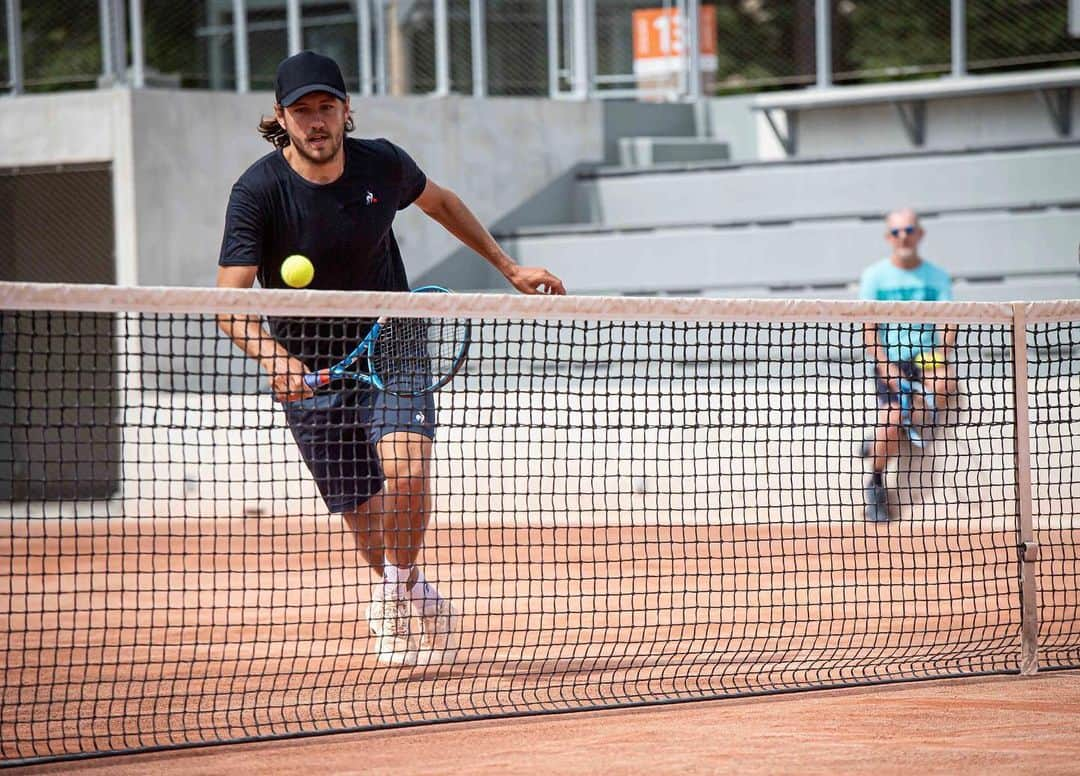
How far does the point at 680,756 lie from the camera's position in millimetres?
4160

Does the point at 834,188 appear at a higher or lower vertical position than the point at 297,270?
higher

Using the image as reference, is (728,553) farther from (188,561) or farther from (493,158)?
(493,158)

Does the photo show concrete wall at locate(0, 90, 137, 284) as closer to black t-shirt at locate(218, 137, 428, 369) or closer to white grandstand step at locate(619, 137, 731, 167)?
white grandstand step at locate(619, 137, 731, 167)

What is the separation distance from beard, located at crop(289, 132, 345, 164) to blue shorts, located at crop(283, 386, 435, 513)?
744 millimetres

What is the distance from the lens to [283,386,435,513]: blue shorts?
5.29 metres

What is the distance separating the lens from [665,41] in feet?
45.4

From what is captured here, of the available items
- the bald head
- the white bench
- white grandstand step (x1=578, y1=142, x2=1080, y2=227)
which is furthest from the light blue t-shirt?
the white bench

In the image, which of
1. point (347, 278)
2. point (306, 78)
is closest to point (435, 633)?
point (347, 278)

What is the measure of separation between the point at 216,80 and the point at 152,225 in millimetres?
1784

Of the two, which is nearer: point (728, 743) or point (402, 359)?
point (728, 743)

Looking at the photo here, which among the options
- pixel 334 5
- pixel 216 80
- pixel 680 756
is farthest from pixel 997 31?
pixel 680 756

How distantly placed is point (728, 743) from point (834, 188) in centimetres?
866

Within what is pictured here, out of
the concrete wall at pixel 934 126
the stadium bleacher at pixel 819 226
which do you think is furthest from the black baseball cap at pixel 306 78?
the concrete wall at pixel 934 126

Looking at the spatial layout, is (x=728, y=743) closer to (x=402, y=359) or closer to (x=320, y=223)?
(x=402, y=359)
